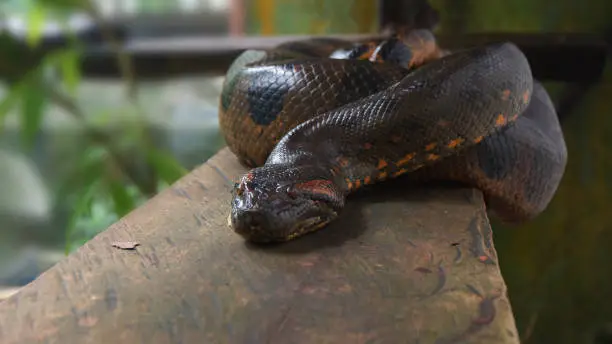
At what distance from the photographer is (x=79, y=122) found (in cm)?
319

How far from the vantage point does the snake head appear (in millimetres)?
1088

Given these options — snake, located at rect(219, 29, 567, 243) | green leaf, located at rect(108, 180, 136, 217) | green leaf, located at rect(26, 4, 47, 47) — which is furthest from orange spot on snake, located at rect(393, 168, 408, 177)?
green leaf, located at rect(26, 4, 47, 47)

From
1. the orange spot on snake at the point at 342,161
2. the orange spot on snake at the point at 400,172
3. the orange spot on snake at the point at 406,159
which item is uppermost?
the orange spot on snake at the point at 342,161

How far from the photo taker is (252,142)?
61.4 inches

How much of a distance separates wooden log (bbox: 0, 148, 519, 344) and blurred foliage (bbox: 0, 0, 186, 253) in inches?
65.0

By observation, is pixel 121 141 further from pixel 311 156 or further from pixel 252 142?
pixel 311 156

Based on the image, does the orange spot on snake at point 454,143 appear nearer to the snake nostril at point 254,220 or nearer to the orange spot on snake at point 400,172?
the orange spot on snake at point 400,172

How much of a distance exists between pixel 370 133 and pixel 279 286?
52cm

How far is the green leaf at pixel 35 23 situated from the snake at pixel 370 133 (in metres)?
1.79

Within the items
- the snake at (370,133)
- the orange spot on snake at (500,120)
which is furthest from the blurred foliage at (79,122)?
the orange spot on snake at (500,120)

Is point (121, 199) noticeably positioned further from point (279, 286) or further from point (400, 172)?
point (279, 286)

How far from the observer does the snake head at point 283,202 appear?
109cm

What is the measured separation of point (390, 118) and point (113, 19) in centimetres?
249

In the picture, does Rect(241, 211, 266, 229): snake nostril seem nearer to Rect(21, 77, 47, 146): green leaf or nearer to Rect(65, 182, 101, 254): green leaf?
Rect(65, 182, 101, 254): green leaf
